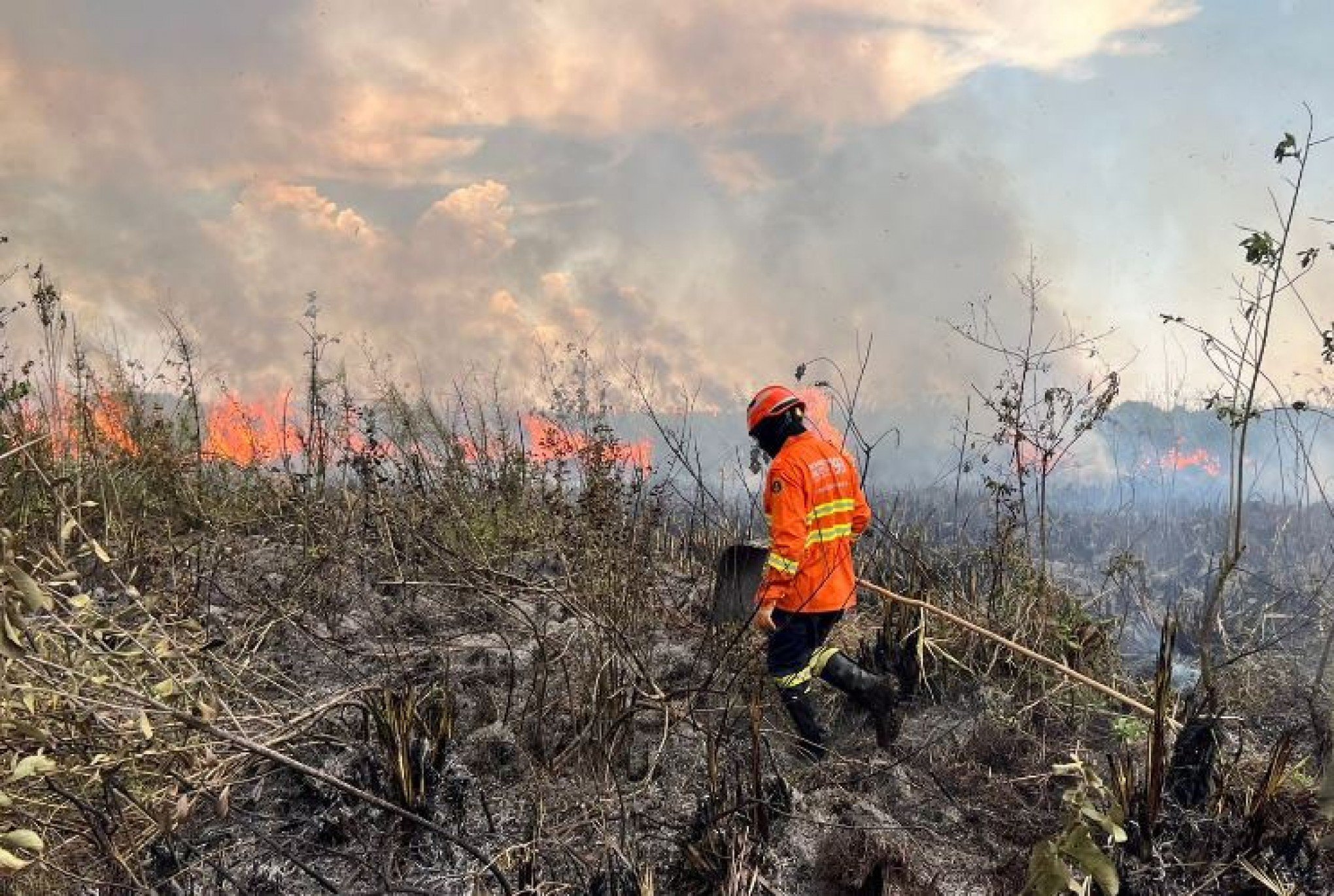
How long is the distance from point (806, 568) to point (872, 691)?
0.68m

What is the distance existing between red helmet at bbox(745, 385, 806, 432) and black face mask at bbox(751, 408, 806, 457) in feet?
0.07

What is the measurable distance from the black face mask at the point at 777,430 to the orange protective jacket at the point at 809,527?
2.3 inches

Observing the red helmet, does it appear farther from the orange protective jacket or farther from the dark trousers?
the dark trousers

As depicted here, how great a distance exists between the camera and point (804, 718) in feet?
13.9

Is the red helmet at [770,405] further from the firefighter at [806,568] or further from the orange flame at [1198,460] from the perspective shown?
the orange flame at [1198,460]

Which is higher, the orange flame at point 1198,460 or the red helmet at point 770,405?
the red helmet at point 770,405

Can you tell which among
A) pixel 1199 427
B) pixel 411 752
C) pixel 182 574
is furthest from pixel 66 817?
pixel 1199 427

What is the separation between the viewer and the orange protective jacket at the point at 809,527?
14.0 ft

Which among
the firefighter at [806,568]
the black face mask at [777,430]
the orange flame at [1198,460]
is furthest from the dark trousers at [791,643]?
the orange flame at [1198,460]

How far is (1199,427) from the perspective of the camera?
23766 millimetres

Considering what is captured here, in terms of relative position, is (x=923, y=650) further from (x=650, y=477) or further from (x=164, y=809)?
(x=164, y=809)

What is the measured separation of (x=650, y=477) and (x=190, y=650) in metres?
4.38

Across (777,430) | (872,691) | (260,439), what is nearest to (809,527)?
(777,430)

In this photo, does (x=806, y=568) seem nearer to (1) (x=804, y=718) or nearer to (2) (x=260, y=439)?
(1) (x=804, y=718)
